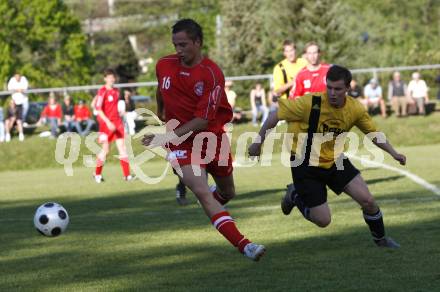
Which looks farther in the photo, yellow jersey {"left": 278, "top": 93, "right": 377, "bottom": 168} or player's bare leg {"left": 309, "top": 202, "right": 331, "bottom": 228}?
player's bare leg {"left": 309, "top": 202, "right": 331, "bottom": 228}

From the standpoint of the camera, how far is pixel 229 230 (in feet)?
23.6

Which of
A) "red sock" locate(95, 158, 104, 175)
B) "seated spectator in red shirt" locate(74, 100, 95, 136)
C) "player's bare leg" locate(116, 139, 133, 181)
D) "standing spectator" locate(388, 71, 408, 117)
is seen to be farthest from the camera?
"standing spectator" locate(388, 71, 408, 117)

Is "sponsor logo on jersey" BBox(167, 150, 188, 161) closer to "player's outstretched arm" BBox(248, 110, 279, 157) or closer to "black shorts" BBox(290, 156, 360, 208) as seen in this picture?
"player's outstretched arm" BBox(248, 110, 279, 157)

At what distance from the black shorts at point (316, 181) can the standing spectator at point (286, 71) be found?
5498mm

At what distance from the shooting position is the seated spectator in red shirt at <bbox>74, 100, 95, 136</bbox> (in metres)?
26.6

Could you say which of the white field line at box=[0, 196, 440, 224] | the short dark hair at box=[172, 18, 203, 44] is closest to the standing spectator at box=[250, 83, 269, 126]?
the white field line at box=[0, 196, 440, 224]

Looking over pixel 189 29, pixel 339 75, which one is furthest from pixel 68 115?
pixel 339 75

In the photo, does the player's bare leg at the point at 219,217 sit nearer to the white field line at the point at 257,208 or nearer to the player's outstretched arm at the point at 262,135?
the player's outstretched arm at the point at 262,135

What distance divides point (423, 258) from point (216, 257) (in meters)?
1.69

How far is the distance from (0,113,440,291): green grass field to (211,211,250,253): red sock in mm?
185

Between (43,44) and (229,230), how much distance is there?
47.6 meters

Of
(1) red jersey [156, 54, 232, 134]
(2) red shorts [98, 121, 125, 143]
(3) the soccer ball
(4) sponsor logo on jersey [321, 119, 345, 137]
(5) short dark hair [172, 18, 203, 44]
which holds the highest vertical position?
(5) short dark hair [172, 18, 203, 44]

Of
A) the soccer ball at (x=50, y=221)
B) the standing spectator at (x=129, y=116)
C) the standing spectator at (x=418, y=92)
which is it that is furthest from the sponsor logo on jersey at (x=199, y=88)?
the standing spectator at (x=418, y=92)

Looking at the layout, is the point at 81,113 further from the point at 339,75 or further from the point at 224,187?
the point at 339,75
